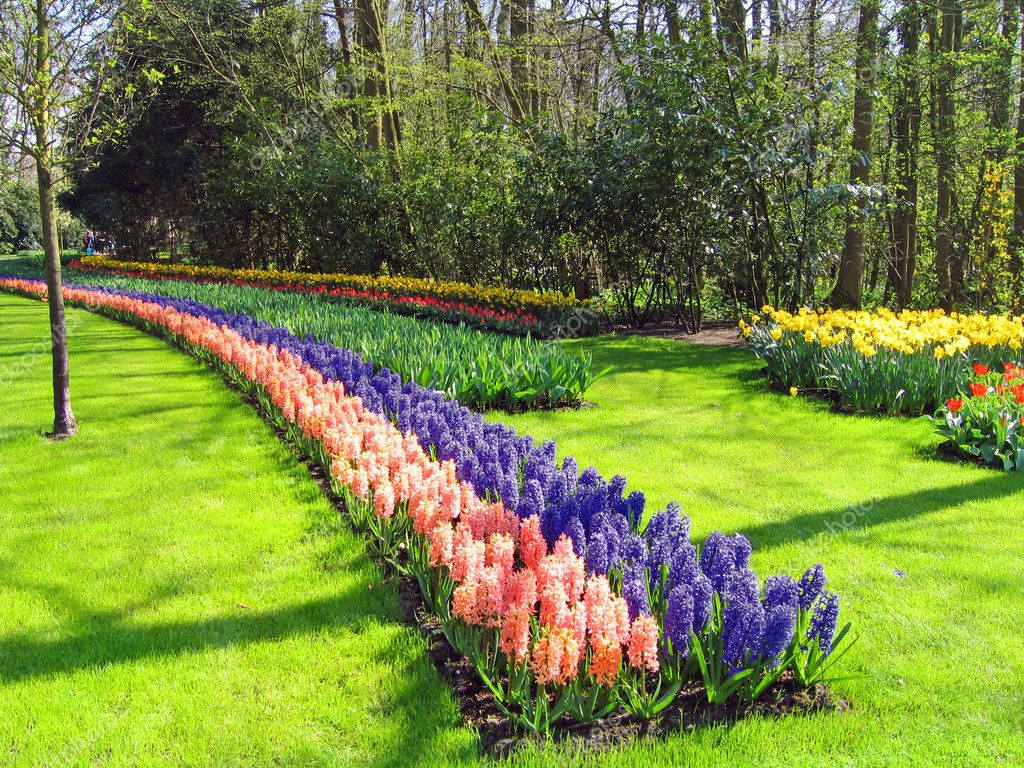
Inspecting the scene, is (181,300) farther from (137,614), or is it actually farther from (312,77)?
(312,77)

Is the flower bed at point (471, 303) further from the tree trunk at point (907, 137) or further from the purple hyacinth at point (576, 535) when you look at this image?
the purple hyacinth at point (576, 535)

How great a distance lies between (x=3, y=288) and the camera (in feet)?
67.7

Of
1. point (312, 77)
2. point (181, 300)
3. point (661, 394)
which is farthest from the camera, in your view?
point (312, 77)

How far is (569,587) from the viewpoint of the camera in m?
2.47

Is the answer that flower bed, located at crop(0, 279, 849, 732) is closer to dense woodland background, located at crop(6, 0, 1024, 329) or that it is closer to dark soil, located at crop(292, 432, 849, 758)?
dark soil, located at crop(292, 432, 849, 758)

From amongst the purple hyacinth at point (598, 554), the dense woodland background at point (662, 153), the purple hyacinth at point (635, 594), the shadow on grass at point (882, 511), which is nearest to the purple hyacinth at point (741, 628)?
the purple hyacinth at point (635, 594)

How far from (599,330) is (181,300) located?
639cm

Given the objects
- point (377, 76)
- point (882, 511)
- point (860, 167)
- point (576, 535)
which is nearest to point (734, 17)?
point (860, 167)

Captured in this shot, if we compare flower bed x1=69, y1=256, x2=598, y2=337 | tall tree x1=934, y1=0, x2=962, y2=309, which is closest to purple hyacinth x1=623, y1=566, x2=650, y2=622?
flower bed x1=69, y1=256, x2=598, y2=337

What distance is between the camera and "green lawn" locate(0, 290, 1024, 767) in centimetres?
238

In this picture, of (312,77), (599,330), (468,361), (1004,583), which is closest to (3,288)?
(312,77)

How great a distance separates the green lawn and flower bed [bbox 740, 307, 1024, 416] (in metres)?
0.31

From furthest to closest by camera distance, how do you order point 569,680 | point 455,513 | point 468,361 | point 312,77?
point 312,77 < point 468,361 < point 455,513 < point 569,680

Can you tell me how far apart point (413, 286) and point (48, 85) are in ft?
27.2
